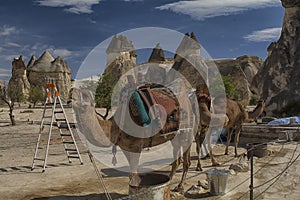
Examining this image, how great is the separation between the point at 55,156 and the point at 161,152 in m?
3.62

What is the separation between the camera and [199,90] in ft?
28.3

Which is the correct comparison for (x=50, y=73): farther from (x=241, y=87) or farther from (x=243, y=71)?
(x=243, y=71)

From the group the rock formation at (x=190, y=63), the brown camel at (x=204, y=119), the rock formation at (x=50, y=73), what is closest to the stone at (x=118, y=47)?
the rock formation at (x=50, y=73)

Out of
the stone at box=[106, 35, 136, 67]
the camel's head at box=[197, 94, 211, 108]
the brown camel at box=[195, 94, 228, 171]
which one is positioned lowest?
the brown camel at box=[195, 94, 228, 171]

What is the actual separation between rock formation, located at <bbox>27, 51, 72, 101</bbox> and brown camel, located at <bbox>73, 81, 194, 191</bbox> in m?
56.6

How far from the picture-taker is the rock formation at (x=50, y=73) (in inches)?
2441

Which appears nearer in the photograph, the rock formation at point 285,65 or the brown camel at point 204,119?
the brown camel at point 204,119

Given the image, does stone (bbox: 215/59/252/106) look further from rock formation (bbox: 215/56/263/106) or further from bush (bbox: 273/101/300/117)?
bush (bbox: 273/101/300/117)

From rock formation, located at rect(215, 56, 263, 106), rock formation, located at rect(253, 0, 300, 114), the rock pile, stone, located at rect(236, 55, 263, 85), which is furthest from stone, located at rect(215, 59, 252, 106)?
the rock pile

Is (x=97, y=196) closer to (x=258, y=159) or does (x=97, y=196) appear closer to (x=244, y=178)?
(x=244, y=178)

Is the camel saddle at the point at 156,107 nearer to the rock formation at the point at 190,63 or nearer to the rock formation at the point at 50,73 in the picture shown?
the rock formation at the point at 190,63

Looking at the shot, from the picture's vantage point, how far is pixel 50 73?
208 feet

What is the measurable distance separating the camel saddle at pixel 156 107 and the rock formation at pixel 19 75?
56.2 metres

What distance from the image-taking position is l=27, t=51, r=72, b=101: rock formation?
2441 inches
